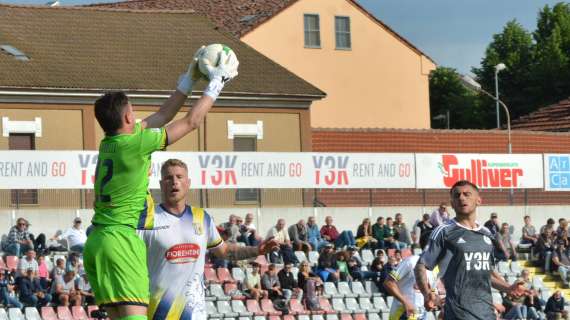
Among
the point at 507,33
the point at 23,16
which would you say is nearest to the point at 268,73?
the point at 23,16

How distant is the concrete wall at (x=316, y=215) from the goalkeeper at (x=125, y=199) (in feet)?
70.0

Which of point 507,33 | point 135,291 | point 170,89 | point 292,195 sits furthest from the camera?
point 507,33

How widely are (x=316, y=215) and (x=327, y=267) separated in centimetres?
514

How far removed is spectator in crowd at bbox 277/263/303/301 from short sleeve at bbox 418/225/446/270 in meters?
15.6

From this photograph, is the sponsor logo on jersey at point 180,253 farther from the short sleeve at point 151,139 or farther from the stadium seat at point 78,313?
the stadium seat at point 78,313

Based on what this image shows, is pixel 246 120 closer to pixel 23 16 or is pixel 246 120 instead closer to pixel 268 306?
pixel 23 16

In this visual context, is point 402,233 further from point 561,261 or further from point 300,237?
point 561,261

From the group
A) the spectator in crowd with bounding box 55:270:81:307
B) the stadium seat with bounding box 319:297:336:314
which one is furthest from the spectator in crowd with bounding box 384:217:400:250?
the spectator in crowd with bounding box 55:270:81:307

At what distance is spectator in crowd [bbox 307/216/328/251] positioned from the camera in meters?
29.7

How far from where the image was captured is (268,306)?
2664 cm

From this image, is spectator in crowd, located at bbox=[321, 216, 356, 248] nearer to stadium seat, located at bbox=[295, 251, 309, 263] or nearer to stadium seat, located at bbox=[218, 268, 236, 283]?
stadium seat, located at bbox=[295, 251, 309, 263]

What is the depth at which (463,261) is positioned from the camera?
36.8ft

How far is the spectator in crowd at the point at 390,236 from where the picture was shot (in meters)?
30.4

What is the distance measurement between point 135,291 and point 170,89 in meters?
31.7
